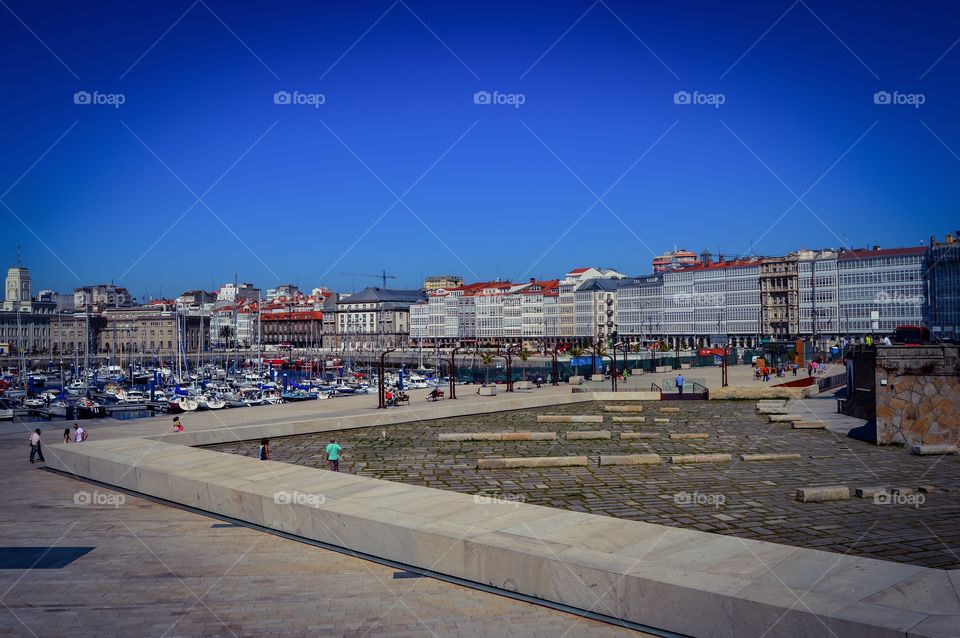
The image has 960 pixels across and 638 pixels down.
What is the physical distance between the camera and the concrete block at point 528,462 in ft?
59.6

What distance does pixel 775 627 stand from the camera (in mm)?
7328

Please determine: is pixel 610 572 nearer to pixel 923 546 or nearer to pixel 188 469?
pixel 923 546

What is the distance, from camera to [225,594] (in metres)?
9.62

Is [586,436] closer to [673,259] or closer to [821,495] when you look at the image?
[821,495]

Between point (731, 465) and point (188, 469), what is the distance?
11427 mm

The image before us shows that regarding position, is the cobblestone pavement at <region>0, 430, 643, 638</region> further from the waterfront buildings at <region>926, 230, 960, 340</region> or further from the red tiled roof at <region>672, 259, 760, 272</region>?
the red tiled roof at <region>672, 259, 760, 272</region>

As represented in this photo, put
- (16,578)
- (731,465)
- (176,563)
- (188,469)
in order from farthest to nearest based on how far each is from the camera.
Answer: (731,465) < (188,469) < (176,563) < (16,578)

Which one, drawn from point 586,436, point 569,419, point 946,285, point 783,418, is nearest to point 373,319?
point 946,285

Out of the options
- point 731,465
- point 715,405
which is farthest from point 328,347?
point 731,465
